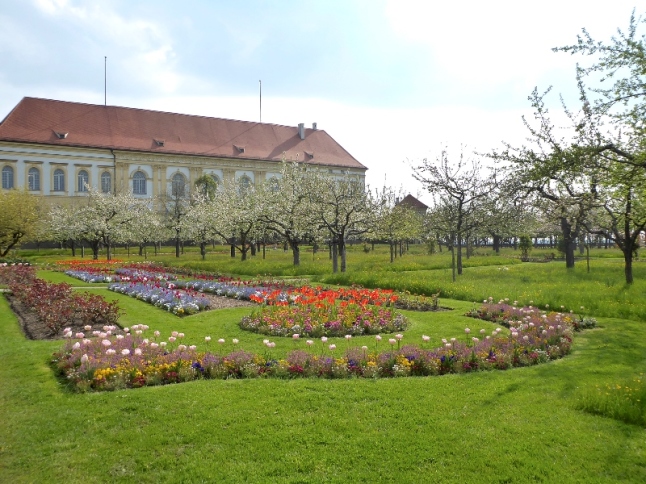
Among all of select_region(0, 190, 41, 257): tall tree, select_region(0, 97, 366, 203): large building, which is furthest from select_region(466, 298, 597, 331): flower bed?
select_region(0, 97, 366, 203): large building

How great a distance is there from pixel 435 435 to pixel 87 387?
4444 millimetres

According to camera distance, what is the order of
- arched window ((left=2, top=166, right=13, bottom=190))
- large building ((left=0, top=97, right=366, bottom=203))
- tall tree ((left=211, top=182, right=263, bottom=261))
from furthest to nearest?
large building ((left=0, top=97, right=366, bottom=203)) < arched window ((left=2, top=166, right=13, bottom=190)) < tall tree ((left=211, top=182, right=263, bottom=261))

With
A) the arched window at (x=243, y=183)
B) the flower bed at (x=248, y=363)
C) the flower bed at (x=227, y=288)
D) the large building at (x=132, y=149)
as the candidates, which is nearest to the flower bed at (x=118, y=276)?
the flower bed at (x=227, y=288)

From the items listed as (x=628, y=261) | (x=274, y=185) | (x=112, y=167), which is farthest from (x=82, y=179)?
(x=628, y=261)

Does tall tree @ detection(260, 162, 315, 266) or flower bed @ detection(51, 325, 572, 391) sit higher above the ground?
tall tree @ detection(260, 162, 315, 266)

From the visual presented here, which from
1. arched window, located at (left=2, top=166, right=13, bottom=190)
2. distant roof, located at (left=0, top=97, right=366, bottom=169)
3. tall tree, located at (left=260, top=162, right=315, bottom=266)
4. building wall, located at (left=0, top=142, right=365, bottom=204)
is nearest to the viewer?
tall tree, located at (left=260, top=162, right=315, bottom=266)

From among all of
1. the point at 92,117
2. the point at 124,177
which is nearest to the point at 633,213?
the point at 124,177

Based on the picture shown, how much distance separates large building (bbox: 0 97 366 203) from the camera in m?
56.2

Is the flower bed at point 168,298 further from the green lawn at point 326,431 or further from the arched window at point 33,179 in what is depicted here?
the arched window at point 33,179

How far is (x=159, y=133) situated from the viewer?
214ft

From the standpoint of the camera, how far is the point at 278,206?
1128 inches

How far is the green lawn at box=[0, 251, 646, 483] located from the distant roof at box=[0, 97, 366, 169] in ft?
163

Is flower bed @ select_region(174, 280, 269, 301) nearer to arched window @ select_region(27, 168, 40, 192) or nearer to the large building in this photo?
the large building

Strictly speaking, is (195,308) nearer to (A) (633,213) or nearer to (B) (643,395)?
(B) (643,395)
